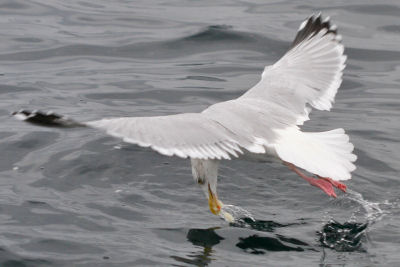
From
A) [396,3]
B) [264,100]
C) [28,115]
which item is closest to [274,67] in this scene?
[264,100]

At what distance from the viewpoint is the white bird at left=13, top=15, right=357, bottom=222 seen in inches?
199

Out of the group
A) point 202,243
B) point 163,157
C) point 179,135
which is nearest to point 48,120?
point 179,135

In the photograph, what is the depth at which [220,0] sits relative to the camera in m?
12.6

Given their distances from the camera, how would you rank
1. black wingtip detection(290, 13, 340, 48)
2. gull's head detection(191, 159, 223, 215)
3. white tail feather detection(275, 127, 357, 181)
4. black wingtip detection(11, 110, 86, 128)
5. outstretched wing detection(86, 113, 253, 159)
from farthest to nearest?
black wingtip detection(290, 13, 340, 48) < gull's head detection(191, 159, 223, 215) < white tail feather detection(275, 127, 357, 181) < outstretched wing detection(86, 113, 253, 159) < black wingtip detection(11, 110, 86, 128)

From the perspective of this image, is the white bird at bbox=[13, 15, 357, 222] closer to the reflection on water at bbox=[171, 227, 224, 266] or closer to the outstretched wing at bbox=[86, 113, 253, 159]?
the outstretched wing at bbox=[86, 113, 253, 159]

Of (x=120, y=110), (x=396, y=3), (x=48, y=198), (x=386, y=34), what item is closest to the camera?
(x=48, y=198)

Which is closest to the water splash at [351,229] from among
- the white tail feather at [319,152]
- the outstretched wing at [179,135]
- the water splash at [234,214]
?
the white tail feather at [319,152]

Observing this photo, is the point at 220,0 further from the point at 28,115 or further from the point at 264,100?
the point at 28,115

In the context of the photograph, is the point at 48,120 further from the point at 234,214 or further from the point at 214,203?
the point at 234,214

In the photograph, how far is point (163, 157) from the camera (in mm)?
7094

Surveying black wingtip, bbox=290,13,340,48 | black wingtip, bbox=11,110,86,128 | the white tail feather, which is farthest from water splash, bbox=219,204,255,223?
black wingtip, bbox=290,13,340,48

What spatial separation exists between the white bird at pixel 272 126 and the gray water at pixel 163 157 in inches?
14.5

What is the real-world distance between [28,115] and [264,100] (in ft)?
6.95

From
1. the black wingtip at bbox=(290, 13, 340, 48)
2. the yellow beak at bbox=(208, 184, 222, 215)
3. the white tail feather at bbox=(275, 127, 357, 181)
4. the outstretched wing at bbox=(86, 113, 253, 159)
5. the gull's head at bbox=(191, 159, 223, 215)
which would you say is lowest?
the yellow beak at bbox=(208, 184, 222, 215)
